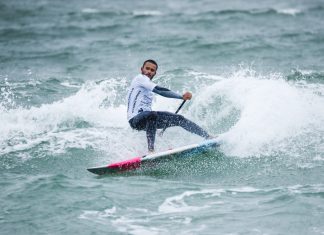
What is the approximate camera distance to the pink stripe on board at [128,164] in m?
8.98

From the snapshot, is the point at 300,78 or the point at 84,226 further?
the point at 300,78

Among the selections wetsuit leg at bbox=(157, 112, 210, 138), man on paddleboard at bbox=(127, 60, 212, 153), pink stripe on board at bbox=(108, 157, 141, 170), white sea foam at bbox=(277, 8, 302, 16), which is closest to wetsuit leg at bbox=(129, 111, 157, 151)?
Result: man on paddleboard at bbox=(127, 60, 212, 153)

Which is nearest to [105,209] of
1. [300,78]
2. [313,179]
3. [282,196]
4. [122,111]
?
[282,196]

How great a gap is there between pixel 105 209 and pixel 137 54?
12522 mm

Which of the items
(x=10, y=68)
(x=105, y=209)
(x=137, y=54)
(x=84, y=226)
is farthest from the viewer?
(x=137, y=54)

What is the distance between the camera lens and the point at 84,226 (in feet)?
22.7

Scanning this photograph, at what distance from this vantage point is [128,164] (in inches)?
357

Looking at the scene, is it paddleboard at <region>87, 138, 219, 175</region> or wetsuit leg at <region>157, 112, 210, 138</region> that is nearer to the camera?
paddleboard at <region>87, 138, 219, 175</region>

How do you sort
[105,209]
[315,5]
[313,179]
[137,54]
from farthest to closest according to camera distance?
[315,5], [137,54], [313,179], [105,209]

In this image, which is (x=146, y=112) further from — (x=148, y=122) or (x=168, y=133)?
(x=168, y=133)

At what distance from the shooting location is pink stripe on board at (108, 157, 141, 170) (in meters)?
8.98

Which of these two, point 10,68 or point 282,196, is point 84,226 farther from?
point 10,68

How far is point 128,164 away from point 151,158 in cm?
42

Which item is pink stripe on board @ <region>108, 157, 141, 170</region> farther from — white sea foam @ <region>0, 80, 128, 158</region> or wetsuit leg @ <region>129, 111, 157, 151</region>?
Answer: white sea foam @ <region>0, 80, 128, 158</region>
